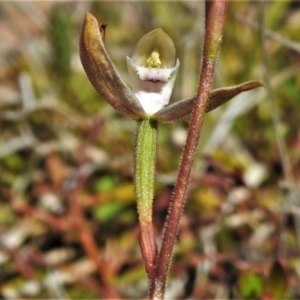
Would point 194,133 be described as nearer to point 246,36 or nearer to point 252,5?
point 246,36

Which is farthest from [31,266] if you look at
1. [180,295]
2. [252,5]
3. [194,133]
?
[252,5]

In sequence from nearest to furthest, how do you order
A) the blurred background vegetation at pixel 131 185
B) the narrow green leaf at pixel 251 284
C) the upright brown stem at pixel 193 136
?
the upright brown stem at pixel 193 136 → the narrow green leaf at pixel 251 284 → the blurred background vegetation at pixel 131 185

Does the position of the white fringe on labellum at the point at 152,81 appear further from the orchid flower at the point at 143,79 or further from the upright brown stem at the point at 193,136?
the upright brown stem at the point at 193,136

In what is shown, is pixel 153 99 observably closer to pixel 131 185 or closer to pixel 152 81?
pixel 152 81

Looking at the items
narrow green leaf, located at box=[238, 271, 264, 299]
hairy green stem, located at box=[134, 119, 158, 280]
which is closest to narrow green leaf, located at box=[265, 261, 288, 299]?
narrow green leaf, located at box=[238, 271, 264, 299]

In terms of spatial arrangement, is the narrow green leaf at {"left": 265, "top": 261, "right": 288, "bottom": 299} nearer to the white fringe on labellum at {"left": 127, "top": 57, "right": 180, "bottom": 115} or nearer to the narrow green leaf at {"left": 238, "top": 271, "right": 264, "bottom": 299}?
the narrow green leaf at {"left": 238, "top": 271, "right": 264, "bottom": 299}

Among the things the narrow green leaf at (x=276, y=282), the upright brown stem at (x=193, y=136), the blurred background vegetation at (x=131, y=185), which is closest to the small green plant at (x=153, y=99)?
the upright brown stem at (x=193, y=136)

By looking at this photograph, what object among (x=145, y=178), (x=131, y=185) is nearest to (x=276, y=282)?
(x=145, y=178)
